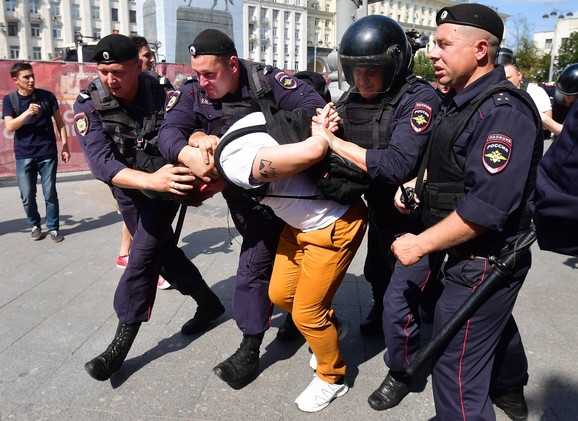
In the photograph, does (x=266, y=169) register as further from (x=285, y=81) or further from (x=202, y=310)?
(x=202, y=310)

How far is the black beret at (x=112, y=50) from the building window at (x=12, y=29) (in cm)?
6433

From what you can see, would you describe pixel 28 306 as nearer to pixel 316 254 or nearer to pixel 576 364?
pixel 316 254

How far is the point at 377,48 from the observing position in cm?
246

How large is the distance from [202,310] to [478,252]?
6.93 feet

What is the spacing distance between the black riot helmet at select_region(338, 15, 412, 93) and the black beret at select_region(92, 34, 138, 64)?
146 cm

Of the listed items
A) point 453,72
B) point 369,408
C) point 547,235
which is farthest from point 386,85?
point 369,408

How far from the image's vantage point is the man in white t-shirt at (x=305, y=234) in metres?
2.16

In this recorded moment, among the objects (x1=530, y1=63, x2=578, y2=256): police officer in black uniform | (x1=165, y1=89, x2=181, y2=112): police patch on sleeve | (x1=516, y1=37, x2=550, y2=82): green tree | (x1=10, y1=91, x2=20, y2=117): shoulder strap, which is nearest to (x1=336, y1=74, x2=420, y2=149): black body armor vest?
(x1=165, y1=89, x2=181, y2=112): police patch on sleeve

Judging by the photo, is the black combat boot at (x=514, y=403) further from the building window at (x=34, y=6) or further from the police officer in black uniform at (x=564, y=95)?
the building window at (x=34, y=6)

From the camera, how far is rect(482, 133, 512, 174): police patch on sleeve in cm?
180

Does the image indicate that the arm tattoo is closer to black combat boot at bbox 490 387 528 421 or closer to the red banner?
black combat boot at bbox 490 387 528 421

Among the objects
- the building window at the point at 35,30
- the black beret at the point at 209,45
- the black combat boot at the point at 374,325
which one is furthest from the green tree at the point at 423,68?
the black beret at the point at 209,45

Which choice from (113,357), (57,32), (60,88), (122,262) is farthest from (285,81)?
(57,32)

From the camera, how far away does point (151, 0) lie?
43.8 m
